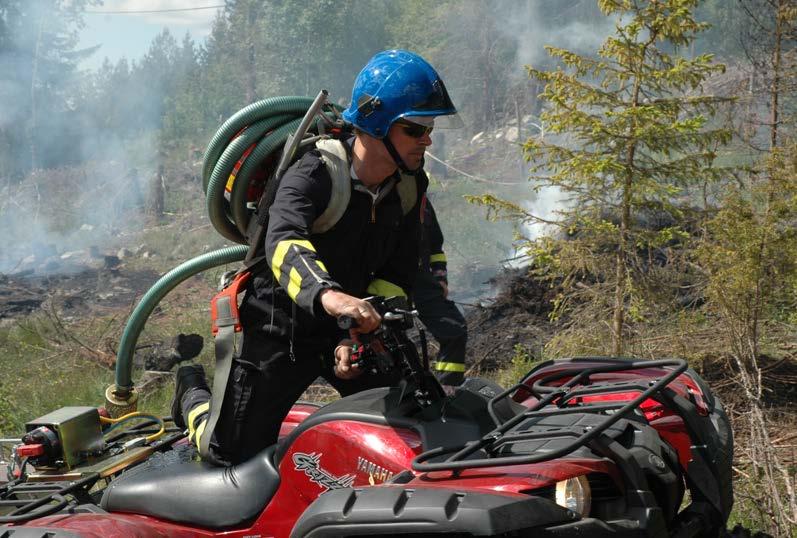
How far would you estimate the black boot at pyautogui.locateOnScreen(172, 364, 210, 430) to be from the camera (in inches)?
176

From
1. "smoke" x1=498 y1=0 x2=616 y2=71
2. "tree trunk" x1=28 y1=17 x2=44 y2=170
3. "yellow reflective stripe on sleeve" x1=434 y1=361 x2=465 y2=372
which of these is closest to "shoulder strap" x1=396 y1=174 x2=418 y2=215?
"yellow reflective stripe on sleeve" x1=434 y1=361 x2=465 y2=372

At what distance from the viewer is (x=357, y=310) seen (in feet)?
9.78

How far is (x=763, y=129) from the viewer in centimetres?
2139

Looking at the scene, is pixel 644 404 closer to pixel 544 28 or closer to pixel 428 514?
pixel 428 514

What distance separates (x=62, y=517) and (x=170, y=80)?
36.6m

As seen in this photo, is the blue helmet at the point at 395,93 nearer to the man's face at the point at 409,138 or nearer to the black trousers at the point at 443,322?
the man's face at the point at 409,138

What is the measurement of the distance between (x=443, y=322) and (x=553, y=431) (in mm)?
1630

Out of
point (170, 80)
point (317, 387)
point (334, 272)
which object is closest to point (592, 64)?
point (317, 387)

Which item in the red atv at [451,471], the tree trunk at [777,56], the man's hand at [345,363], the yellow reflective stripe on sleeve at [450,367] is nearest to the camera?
the red atv at [451,471]

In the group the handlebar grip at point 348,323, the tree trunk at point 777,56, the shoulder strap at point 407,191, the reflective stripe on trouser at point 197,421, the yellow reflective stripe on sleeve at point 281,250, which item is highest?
the tree trunk at point 777,56

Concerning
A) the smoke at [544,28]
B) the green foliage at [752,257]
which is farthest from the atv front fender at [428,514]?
the smoke at [544,28]

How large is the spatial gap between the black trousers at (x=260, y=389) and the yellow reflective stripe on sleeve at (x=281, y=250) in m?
0.59

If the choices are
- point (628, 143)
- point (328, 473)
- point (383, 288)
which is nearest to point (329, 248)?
point (383, 288)

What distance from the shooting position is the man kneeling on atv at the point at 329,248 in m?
3.63
